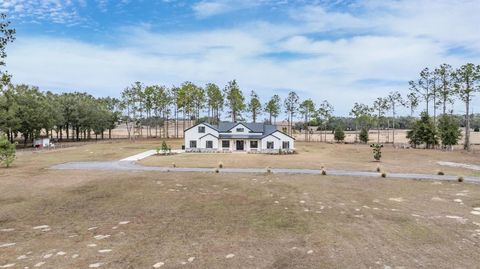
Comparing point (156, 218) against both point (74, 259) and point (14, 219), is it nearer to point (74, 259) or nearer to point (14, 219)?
point (74, 259)

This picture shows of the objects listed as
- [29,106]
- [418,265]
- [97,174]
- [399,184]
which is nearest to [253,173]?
[399,184]

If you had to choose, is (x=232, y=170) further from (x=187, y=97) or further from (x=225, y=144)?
(x=187, y=97)

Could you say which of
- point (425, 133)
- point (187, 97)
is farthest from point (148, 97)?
point (425, 133)

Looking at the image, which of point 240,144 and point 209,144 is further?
point 240,144

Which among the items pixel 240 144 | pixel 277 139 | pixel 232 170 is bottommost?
pixel 232 170

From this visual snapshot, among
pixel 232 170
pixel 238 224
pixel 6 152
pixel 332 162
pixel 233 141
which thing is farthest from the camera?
pixel 233 141

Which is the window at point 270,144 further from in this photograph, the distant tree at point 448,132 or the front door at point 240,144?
the distant tree at point 448,132
